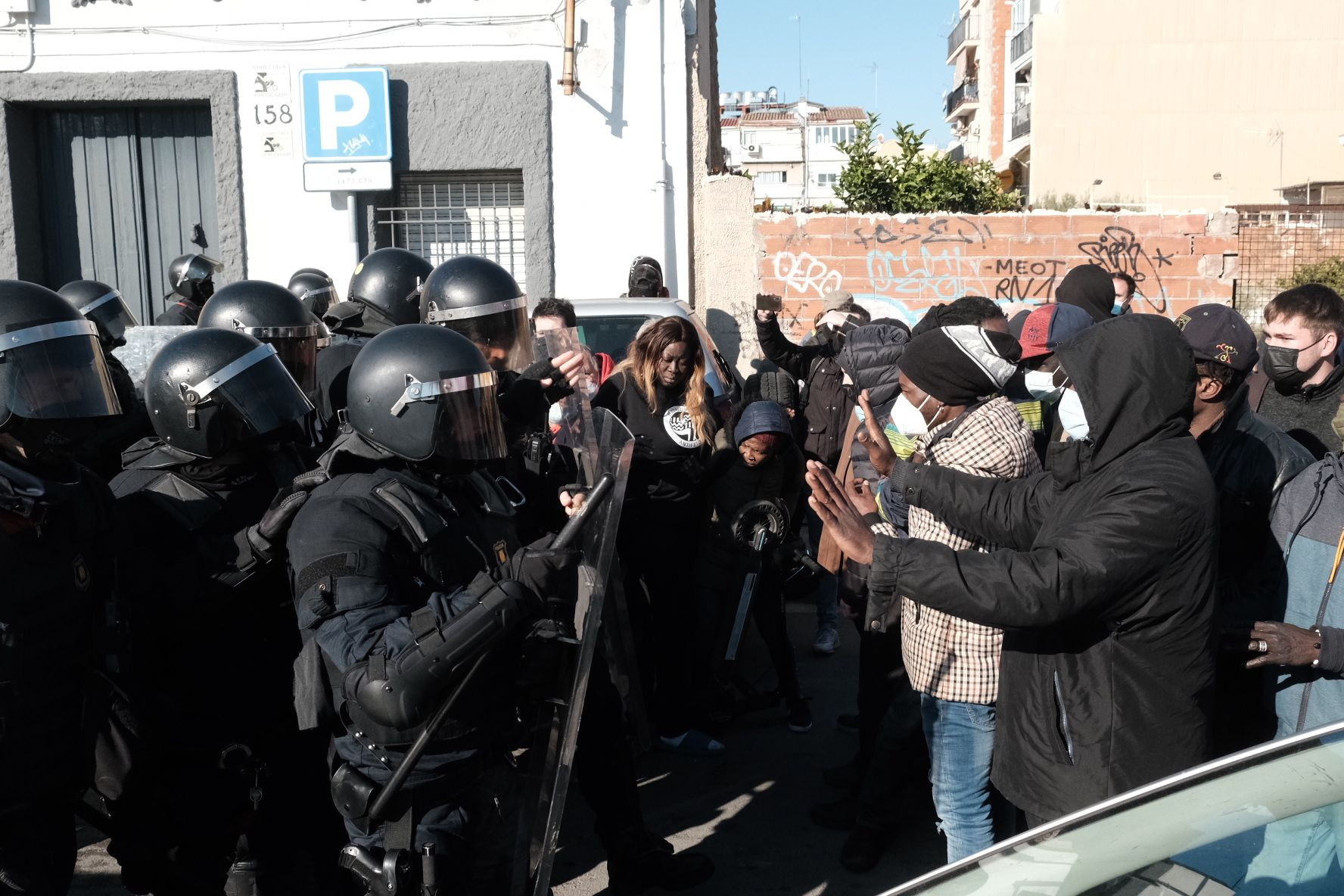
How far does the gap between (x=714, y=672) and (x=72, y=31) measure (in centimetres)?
803

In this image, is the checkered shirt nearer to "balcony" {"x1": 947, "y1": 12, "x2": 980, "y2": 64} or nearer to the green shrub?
the green shrub

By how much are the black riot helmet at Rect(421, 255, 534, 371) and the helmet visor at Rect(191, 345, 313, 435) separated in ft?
3.29

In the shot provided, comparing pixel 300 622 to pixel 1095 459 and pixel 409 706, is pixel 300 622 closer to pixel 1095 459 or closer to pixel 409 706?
pixel 409 706

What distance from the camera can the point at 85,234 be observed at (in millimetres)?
9961

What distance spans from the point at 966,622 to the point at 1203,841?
5.29ft

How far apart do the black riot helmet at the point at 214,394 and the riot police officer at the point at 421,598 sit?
0.43m

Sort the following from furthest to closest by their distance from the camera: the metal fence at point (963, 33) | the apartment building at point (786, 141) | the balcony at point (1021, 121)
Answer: the apartment building at point (786, 141)
the metal fence at point (963, 33)
the balcony at point (1021, 121)

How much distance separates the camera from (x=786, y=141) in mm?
83812

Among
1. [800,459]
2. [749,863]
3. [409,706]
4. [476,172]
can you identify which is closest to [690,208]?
[476,172]

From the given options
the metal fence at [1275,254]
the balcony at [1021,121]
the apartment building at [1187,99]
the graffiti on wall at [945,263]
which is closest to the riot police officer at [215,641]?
the graffiti on wall at [945,263]

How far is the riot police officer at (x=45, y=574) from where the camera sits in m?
2.39

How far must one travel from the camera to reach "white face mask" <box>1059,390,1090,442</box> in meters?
2.70

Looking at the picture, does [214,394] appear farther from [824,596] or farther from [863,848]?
[824,596]

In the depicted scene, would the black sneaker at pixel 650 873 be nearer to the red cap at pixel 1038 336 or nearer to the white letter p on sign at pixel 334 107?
the red cap at pixel 1038 336
